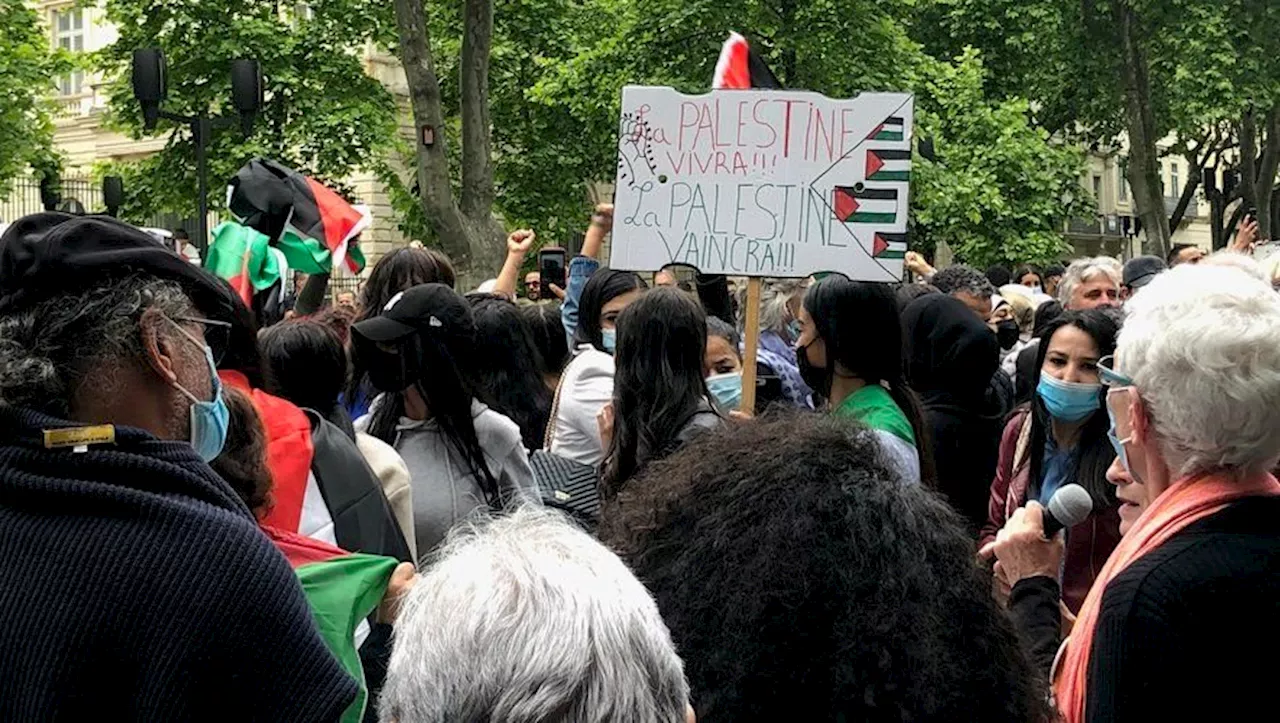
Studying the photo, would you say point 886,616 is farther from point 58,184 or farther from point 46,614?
point 58,184

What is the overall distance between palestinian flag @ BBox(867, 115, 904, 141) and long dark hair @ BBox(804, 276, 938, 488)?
0.69m

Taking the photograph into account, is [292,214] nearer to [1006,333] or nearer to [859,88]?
[1006,333]

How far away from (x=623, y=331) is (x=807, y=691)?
2467mm

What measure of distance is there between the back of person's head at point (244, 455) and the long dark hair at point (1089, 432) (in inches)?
95.7

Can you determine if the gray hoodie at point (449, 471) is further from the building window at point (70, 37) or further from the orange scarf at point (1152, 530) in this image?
the building window at point (70, 37)

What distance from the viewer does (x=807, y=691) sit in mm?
1985

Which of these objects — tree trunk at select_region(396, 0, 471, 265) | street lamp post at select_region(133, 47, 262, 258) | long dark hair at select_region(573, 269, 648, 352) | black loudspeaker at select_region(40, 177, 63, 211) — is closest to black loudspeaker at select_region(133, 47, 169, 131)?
street lamp post at select_region(133, 47, 262, 258)

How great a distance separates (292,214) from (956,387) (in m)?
3.06

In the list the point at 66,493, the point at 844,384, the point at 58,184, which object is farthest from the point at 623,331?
the point at 58,184

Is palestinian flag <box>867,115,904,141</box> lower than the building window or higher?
lower

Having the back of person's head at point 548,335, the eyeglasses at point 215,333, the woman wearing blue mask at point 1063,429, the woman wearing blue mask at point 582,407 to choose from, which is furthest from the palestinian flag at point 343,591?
the back of person's head at point 548,335

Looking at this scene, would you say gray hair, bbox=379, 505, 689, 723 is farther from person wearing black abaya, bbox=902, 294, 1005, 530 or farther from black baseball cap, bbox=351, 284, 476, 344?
person wearing black abaya, bbox=902, 294, 1005, 530

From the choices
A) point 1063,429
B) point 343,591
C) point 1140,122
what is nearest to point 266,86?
point 1140,122

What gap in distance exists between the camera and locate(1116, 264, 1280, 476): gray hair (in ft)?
8.84
